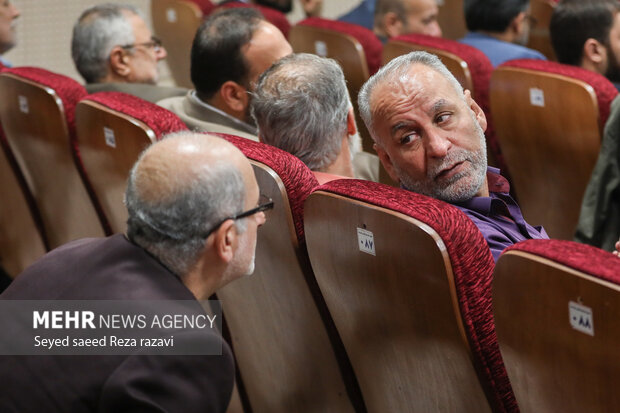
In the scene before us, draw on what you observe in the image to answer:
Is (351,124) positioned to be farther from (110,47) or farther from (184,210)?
(110,47)

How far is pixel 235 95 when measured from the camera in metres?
2.43

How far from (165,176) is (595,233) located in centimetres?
144

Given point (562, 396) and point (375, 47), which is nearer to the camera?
point (562, 396)

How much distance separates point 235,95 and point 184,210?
1.28 m

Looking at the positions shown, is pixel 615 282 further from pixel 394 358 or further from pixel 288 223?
pixel 288 223

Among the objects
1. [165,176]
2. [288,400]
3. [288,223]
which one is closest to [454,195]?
[288,223]

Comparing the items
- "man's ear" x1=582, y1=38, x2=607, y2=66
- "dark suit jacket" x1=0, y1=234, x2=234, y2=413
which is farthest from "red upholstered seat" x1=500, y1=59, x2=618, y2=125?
"dark suit jacket" x1=0, y1=234, x2=234, y2=413

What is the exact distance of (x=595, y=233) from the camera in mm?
2285

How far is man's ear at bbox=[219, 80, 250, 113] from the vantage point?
2416 mm

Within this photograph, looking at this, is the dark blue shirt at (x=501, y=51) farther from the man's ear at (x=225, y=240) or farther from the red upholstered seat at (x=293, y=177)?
the man's ear at (x=225, y=240)

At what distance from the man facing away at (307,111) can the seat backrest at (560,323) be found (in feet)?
2.39

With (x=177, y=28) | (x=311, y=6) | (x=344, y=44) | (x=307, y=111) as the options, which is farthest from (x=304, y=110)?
(x=311, y=6)

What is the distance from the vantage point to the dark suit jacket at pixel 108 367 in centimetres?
107

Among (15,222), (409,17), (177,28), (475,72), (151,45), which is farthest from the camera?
(177,28)
